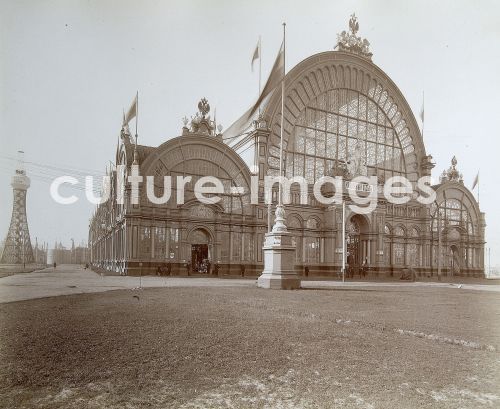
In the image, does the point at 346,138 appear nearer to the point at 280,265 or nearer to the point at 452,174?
the point at 452,174

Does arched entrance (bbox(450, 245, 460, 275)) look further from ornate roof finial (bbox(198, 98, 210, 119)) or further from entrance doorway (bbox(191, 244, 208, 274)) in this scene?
ornate roof finial (bbox(198, 98, 210, 119))

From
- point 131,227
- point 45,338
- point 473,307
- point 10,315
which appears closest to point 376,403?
point 45,338

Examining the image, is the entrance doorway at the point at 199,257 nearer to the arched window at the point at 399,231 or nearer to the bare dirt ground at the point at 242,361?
the arched window at the point at 399,231

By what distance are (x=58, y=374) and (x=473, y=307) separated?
13.4m

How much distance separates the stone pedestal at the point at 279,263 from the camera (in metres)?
22.2

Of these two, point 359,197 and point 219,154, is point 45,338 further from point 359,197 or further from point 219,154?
point 359,197

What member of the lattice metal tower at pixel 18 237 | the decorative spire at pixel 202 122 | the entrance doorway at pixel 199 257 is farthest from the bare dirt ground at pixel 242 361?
the lattice metal tower at pixel 18 237

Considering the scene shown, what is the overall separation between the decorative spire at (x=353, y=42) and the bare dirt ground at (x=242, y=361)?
5202cm

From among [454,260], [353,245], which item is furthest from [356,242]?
[454,260]

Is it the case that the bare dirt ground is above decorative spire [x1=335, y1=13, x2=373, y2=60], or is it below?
below

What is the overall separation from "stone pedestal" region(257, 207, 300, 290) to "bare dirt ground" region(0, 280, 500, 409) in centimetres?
1068

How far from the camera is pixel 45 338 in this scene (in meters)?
8.22

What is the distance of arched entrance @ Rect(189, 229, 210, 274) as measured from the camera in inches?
1774

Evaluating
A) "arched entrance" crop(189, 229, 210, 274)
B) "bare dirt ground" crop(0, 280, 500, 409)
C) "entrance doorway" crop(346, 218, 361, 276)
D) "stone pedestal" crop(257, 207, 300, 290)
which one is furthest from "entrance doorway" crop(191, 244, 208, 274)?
"bare dirt ground" crop(0, 280, 500, 409)
